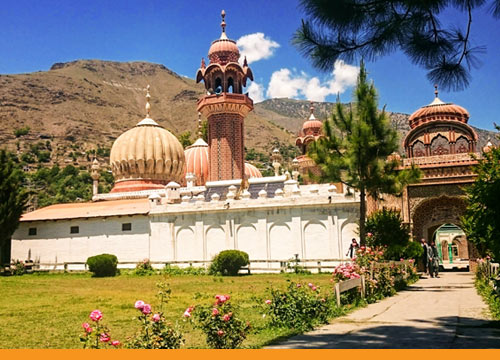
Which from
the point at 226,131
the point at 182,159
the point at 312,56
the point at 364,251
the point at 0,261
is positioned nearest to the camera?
the point at 312,56

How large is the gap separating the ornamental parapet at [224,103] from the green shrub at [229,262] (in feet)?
46.5

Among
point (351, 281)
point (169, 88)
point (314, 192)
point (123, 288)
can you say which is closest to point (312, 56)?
point (351, 281)

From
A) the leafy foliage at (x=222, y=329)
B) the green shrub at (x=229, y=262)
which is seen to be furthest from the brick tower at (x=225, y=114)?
the leafy foliage at (x=222, y=329)

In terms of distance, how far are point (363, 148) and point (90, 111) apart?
118431 mm

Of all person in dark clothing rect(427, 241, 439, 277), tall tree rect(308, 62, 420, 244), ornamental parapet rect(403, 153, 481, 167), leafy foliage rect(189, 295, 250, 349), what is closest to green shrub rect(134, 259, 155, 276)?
tall tree rect(308, 62, 420, 244)

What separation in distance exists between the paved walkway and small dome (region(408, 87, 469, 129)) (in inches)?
864

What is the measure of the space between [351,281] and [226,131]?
25620 millimetres

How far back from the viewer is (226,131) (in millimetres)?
36438

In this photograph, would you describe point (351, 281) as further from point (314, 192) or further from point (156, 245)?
point (156, 245)

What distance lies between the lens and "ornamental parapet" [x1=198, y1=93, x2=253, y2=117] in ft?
119

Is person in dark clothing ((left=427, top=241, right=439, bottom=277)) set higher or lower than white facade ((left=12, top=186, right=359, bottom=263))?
lower

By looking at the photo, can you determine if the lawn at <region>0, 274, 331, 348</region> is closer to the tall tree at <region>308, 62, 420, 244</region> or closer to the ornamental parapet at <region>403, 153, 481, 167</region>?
the tall tree at <region>308, 62, 420, 244</region>

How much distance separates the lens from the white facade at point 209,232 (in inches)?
1017

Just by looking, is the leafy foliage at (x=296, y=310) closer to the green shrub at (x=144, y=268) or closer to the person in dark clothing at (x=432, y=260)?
the person in dark clothing at (x=432, y=260)
